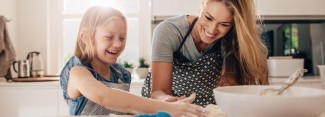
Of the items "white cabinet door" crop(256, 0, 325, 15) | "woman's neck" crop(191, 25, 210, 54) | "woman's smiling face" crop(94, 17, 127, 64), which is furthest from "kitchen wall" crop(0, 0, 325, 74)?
"woman's smiling face" crop(94, 17, 127, 64)

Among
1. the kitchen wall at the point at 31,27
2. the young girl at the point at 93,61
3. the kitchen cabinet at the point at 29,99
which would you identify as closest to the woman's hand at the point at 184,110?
the young girl at the point at 93,61

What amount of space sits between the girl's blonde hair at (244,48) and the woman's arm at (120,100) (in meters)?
0.39

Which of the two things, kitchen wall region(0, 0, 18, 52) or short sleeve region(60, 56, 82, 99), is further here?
kitchen wall region(0, 0, 18, 52)

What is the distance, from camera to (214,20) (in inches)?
41.5

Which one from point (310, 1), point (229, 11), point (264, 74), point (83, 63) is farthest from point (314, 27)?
point (83, 63)

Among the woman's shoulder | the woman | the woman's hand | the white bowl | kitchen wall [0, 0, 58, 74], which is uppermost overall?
kitchen wall [0, 0, 58, 74]

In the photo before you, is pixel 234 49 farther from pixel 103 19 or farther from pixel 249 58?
pixel 103 19

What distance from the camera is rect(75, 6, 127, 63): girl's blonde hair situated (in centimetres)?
115

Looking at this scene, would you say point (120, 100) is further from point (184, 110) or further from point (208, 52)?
point (208, 52)

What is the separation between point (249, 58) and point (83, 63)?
21.7 inches

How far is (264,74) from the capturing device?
1228 millimetres

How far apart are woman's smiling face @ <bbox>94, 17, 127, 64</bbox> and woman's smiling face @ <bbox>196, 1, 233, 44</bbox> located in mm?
278

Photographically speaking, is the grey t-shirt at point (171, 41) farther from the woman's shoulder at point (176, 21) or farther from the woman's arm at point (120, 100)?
the woman's arm at point (120, 100)

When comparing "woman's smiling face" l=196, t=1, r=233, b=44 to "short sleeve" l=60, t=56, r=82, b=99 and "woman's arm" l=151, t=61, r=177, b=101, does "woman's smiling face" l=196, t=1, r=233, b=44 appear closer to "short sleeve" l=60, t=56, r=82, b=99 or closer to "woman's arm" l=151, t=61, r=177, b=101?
"woman's arm" l=151, t=61, r=177, b=101
